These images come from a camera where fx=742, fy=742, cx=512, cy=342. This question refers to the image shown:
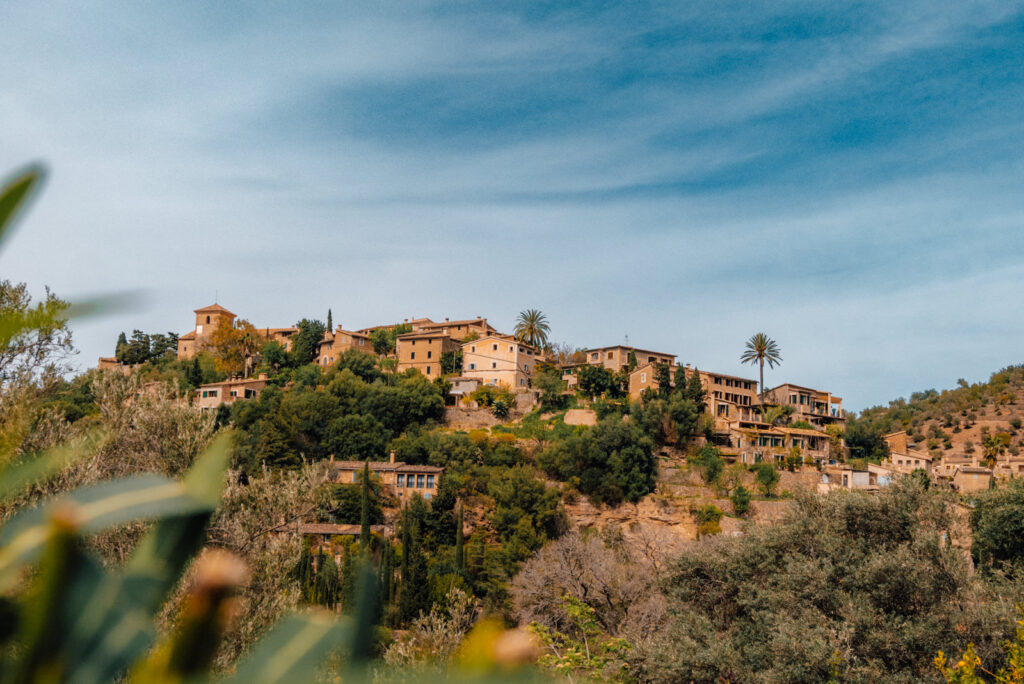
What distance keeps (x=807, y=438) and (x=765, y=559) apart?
44186 mm


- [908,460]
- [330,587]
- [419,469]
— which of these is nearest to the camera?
[330,587]

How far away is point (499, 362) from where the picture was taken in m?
67.2

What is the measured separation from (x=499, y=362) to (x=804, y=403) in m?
28.7

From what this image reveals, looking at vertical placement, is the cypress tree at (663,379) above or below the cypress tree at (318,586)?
above

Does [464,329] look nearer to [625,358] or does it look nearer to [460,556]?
[625,358]

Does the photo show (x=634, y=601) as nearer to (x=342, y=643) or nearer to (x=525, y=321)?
(x=342, y=643)

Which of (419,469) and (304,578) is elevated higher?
(419,469)

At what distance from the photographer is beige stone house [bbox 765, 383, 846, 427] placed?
2692 inches

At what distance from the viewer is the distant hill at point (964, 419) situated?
6825cm

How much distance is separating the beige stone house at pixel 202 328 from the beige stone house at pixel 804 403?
56.4 m

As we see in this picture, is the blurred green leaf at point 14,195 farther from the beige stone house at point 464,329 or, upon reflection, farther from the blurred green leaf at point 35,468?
the beige stone house at point 464,329

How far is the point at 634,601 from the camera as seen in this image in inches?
961

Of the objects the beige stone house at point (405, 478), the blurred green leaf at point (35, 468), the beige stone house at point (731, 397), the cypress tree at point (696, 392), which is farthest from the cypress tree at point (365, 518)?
the beige stone house at point (731, 397)

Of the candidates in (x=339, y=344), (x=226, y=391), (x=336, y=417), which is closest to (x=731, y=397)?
(x=336, y=417)
